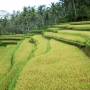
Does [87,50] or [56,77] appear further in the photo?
[87,50]

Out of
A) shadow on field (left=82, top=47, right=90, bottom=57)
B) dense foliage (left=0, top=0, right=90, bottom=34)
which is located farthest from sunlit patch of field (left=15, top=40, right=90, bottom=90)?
dense foliage (left=0, top=0, right=90, bottom=34)

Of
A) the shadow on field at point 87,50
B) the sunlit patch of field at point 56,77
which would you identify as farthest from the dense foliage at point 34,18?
the sunlit patch of field at point 56,77

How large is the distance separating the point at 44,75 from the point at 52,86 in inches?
49.1

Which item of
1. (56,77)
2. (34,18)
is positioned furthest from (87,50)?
(34,18)

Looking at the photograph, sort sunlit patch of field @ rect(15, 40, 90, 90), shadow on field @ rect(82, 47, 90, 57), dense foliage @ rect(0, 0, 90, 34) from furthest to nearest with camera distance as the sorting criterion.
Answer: dense foliage @ rect(0, 0, 90, 34) < shadow on field @ rect(82, 47, 90, 57) < sunlit patch of field @ rect(15, 40, 90, 90)

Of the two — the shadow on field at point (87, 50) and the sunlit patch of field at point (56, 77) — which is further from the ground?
the shadow on field at point (87, 50)

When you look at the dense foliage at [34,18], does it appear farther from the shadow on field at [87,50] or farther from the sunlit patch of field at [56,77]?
the sunlit patch of field at [56,77]

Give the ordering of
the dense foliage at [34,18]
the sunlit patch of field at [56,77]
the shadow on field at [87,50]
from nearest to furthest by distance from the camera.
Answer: the sunlit patch of field at [56,77], the shadow on field at [87,50], the dense foliage at [34,18]

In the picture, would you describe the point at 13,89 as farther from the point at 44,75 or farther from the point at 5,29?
A: the point at 5,29

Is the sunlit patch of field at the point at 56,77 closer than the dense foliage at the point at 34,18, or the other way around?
the sunlit patch of field at the point at 56,77

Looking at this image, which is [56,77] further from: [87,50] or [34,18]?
[34,18]

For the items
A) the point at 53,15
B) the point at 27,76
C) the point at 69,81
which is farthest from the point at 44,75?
the point at 53,15

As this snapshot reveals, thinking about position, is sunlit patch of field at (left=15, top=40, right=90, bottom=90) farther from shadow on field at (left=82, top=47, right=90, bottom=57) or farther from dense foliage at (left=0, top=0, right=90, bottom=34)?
dense foliage at (left=0, top=0, right=90, bottom=34)

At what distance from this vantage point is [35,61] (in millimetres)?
11469
